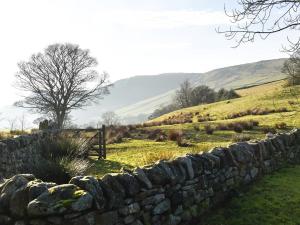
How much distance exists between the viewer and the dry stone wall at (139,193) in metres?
5.39

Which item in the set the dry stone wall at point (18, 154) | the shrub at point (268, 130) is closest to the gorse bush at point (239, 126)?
the shrub at point (268, 130)

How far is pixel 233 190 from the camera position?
9344mm

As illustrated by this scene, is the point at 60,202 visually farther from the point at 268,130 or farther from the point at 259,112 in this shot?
the point at 259,112

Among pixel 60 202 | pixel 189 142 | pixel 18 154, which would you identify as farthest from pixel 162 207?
pixel 189 142

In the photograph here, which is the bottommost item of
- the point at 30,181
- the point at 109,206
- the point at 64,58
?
the point at 109,206

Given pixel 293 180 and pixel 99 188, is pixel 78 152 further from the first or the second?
pixel 99 188

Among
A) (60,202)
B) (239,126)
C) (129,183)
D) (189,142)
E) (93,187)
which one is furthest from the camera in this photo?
(239,126)

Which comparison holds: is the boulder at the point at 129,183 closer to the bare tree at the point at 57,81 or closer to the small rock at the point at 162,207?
the small rock at the point at 162,207

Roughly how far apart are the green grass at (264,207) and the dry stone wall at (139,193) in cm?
26

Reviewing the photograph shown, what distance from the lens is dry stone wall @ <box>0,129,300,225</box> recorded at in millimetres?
5391

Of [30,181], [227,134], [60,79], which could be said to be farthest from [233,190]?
[60,79]

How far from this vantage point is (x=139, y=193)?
21.3ft

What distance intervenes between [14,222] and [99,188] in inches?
44.8

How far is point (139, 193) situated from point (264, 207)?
345 cm
